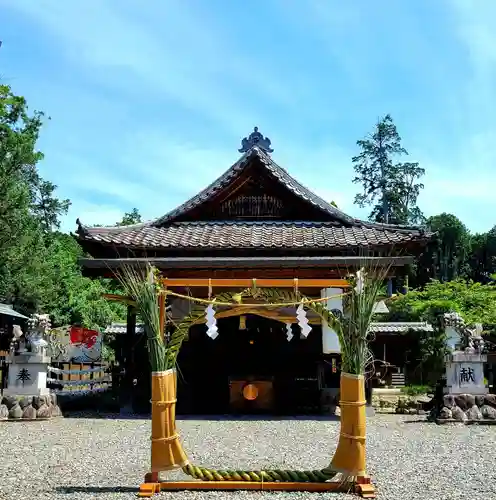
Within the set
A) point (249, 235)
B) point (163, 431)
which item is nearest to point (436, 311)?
point (249, 235)

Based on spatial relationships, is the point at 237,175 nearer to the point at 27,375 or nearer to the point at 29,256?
the point at 27,375

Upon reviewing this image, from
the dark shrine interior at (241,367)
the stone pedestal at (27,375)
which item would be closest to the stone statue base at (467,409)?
the dark shrine interior at (241,367)

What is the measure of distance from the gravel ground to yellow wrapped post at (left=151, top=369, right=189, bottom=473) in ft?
1.01

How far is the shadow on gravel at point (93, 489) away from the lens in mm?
5355

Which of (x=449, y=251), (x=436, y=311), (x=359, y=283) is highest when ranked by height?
(x=449, y=251)

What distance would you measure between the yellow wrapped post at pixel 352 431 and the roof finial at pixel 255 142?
10.5 meters

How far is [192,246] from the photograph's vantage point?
40.4ft

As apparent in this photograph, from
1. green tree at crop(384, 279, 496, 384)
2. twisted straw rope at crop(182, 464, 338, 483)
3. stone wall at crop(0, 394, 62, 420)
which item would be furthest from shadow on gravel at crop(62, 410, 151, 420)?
green tree at crop(384, 279, 496, 384)

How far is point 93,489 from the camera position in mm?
5441

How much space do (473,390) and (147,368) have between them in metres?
7.16

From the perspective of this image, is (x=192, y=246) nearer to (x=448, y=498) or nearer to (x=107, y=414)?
(x=107, y=414)

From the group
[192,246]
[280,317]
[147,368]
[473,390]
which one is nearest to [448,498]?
[280,317]

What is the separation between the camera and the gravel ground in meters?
5.44

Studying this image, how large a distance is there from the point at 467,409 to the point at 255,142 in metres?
8.41
